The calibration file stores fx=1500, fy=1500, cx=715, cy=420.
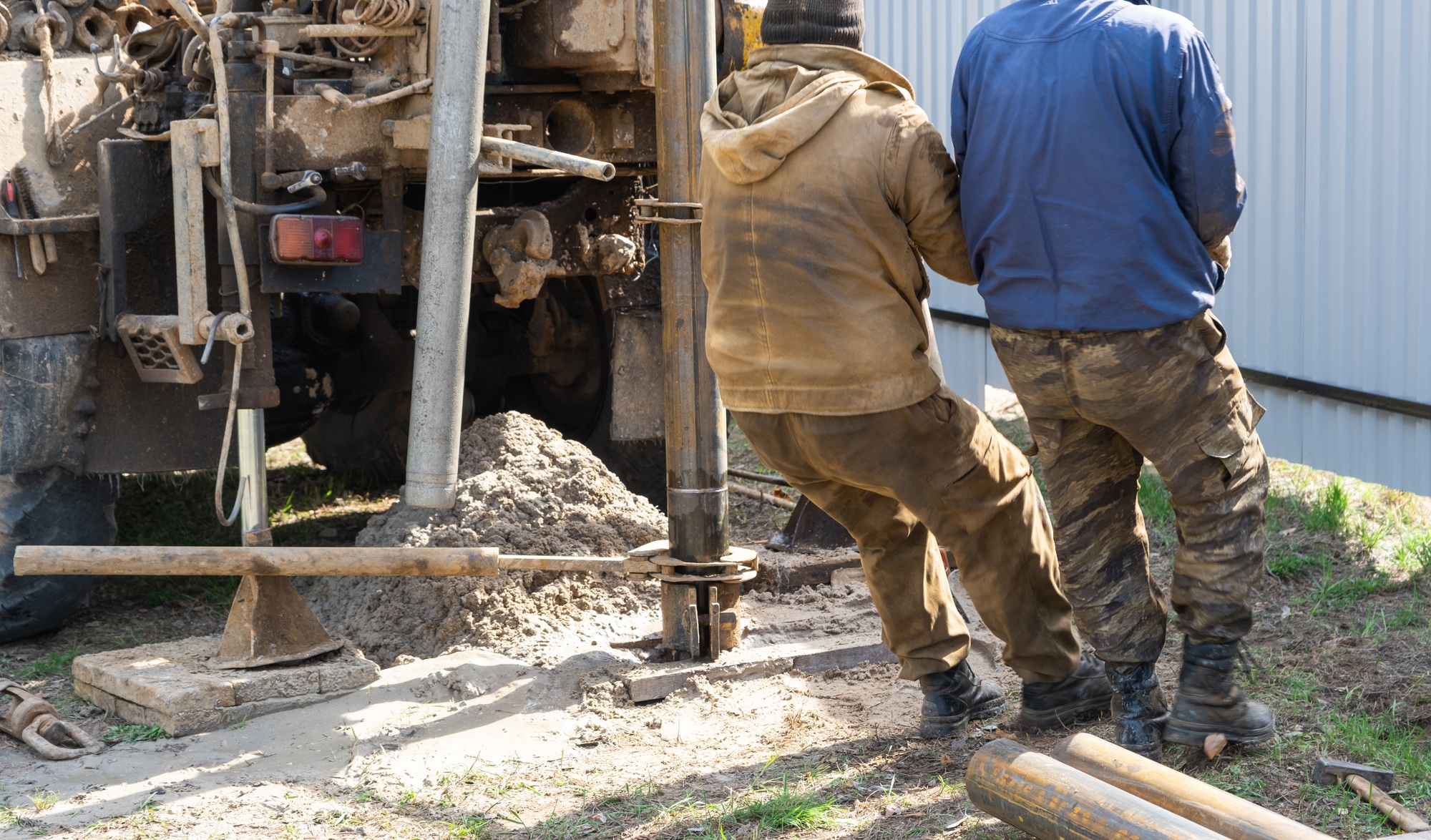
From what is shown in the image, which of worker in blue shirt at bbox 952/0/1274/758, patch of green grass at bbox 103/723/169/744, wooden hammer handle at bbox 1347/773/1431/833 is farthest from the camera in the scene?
patch of green grass at bbox 103/723/169/744

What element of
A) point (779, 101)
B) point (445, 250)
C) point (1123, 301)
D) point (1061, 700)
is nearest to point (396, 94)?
point (445, 250)

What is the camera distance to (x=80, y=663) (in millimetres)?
4238

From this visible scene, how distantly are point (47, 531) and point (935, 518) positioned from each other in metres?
2.76

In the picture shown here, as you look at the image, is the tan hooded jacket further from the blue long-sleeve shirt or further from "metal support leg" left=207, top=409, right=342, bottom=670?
"metal support leg" left=207, top=409, right=342, bottom=670

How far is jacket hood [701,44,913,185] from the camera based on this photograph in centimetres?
330

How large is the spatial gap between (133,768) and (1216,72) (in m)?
2.99

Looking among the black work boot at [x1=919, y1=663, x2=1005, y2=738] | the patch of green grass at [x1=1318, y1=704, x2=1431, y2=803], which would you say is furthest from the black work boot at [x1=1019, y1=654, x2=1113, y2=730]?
the patch of green grass at [x1=1318, y1=704, x2=1431, y2=803]

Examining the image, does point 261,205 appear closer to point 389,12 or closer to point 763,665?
point 389,12

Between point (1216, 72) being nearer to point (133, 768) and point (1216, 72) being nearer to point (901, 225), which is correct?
point (901, 225)

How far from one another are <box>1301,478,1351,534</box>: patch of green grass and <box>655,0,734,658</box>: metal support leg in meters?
2.51

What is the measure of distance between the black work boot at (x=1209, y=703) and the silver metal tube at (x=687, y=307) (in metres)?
1.34

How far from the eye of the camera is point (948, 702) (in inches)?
146

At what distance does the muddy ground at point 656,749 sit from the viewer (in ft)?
10.8

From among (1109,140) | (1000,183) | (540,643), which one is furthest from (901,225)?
(540,643)
